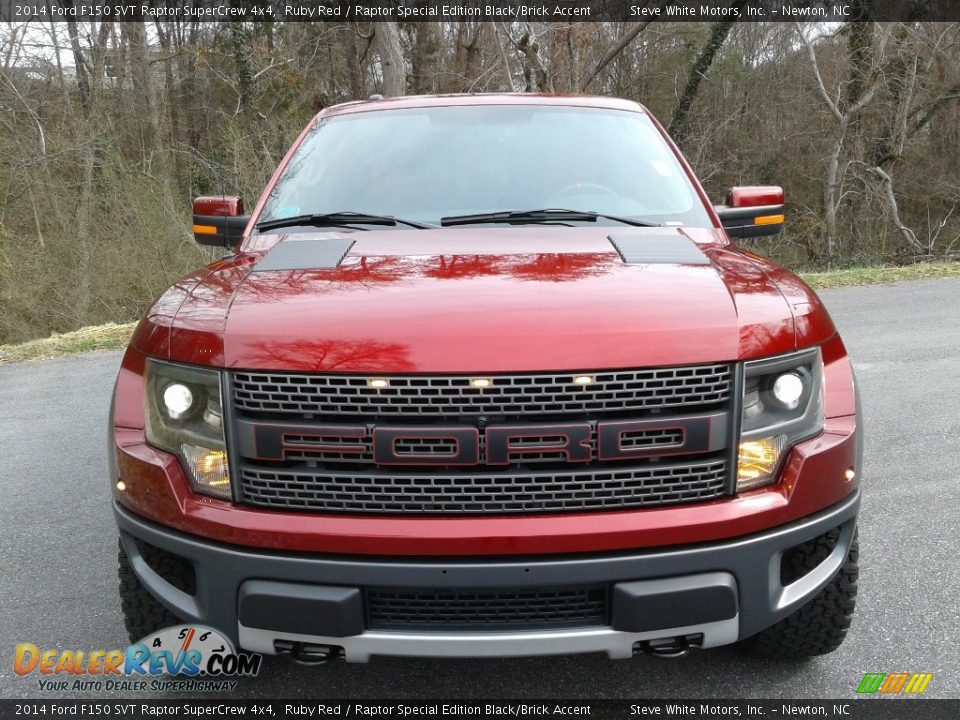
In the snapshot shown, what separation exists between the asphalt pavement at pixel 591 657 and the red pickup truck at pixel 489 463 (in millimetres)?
547

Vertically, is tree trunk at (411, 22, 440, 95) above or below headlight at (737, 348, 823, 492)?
above

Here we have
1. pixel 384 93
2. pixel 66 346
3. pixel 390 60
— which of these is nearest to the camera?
pixel 66 346

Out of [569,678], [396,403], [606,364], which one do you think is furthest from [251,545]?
[569,678]

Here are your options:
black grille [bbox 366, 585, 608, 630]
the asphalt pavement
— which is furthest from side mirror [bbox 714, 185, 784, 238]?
black grille [bbox 366, 585, 608, 630]

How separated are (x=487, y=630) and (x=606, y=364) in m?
0.72

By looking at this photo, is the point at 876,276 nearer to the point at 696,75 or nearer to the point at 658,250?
the point at 658,250

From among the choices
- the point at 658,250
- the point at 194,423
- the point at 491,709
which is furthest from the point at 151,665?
the point at 658,250

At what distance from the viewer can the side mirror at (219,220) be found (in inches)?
135

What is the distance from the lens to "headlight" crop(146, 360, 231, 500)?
1.95 meters

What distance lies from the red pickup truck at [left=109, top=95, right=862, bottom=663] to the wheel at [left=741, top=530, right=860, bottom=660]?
0.66 ft

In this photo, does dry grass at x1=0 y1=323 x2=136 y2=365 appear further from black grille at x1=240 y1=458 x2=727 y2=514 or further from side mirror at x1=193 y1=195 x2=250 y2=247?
black grille at x1=240 y1=458 x2=727 y2=514

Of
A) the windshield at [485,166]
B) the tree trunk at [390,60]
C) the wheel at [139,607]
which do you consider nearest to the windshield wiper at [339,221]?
the windshield at [485,166]

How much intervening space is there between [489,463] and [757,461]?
2.24 feet

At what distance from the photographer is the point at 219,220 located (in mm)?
3479
